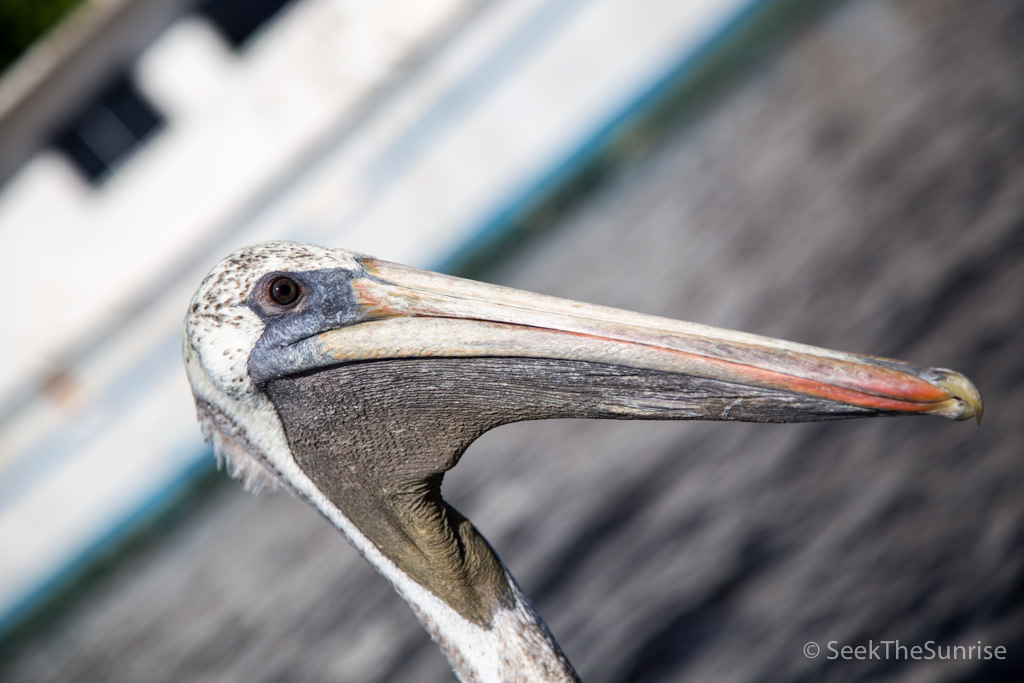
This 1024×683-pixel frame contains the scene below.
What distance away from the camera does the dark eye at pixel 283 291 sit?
1.88m

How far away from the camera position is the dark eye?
188 centimetres

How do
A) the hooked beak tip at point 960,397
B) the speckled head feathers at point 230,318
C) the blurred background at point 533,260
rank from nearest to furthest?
the hooked beak tip at point 960,397 < the speckled head feathers at point 230,318 < the blurred background at point 533,260

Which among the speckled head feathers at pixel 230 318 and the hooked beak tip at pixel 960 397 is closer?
the hooked beak tip at pixel 960 397

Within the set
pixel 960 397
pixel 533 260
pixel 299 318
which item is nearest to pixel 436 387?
pixel 299 318

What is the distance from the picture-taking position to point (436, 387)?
1870mm

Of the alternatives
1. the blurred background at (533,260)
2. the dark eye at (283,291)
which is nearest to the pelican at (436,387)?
the dark eye at (283,291)

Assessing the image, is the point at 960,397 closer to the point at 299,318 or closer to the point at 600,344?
the point at 600,344

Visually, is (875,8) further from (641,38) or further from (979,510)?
(979,510)

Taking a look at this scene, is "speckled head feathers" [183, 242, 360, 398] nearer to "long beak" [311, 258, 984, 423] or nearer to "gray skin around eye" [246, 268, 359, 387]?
"gray skin around eye" [246, 268, 359, 387]

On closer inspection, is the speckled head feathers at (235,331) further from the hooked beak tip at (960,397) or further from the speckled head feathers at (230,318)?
the hooked beak tip at (960,397)

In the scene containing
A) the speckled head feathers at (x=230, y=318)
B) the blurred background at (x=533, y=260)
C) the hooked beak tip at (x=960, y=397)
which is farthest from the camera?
the blurred background at (x=533, y=260)

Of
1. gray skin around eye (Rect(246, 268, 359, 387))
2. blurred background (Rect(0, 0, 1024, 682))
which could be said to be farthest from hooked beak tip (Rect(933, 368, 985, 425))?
blurred background (Rect(0, 0, 1024, 682))

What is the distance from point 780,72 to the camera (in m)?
10.8

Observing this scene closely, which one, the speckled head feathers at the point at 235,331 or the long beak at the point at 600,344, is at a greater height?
the speckled head feathers at the point at 235,331
